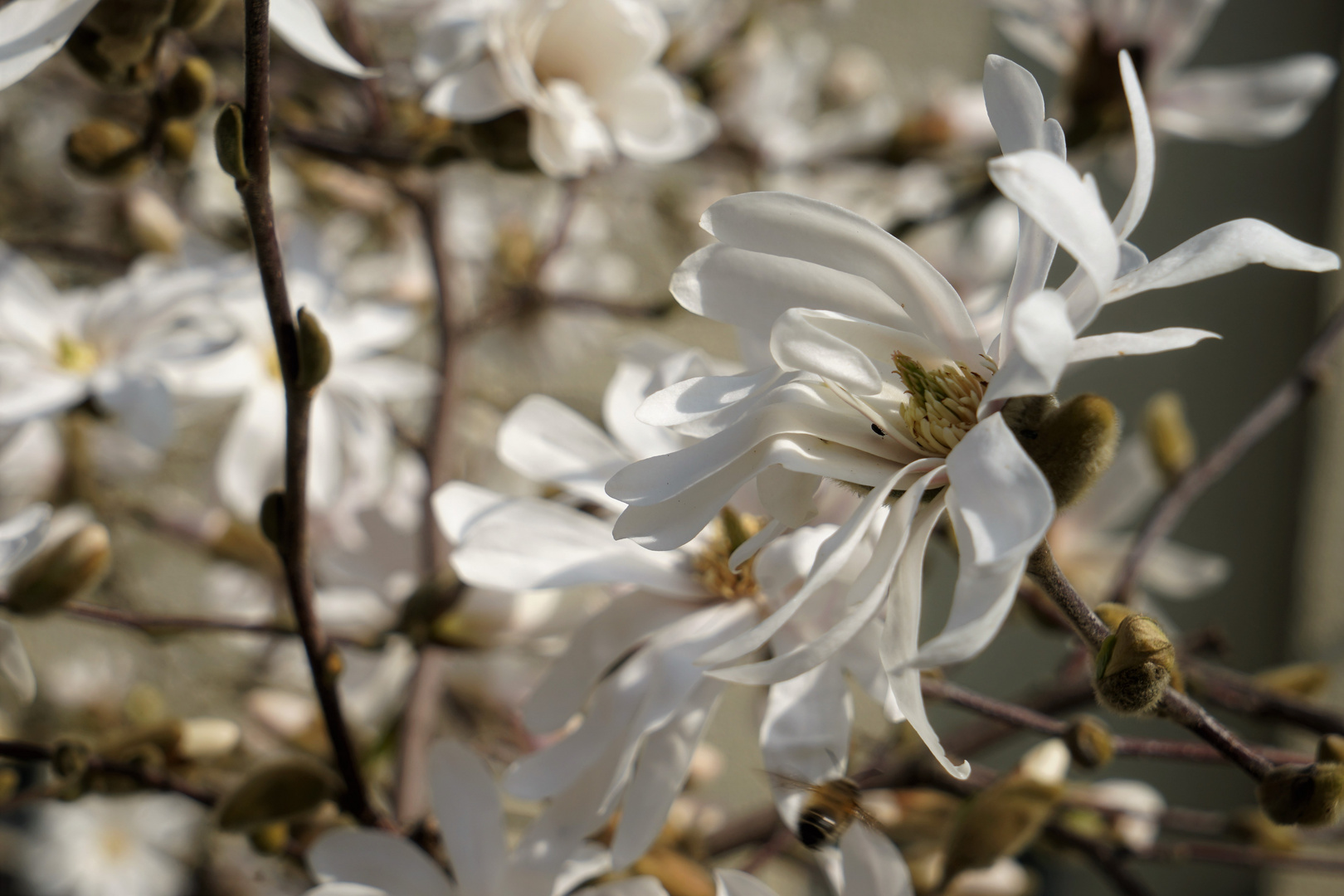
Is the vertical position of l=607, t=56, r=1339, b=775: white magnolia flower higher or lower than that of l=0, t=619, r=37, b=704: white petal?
higher

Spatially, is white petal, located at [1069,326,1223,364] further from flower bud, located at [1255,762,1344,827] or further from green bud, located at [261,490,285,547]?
green bud, located at [261,490,285,547]

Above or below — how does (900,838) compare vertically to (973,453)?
below

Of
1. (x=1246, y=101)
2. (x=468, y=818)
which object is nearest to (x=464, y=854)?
(x=468, y=818)

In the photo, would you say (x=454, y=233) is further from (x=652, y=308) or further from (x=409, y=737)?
(x=409, y=737)

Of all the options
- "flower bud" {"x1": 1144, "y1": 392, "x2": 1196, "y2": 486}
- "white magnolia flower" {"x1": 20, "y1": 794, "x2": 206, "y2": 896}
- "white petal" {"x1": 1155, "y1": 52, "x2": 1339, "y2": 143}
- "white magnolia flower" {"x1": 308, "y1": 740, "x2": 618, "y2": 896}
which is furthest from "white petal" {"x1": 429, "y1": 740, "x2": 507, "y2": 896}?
"white magnolia flower" {"x1": 20, "y1": 794, "x2": 206, "y2": 896}

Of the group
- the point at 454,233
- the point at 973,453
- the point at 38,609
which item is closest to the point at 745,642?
the point at 973,453

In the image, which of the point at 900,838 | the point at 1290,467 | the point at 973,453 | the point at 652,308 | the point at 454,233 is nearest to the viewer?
the point at 973,453
